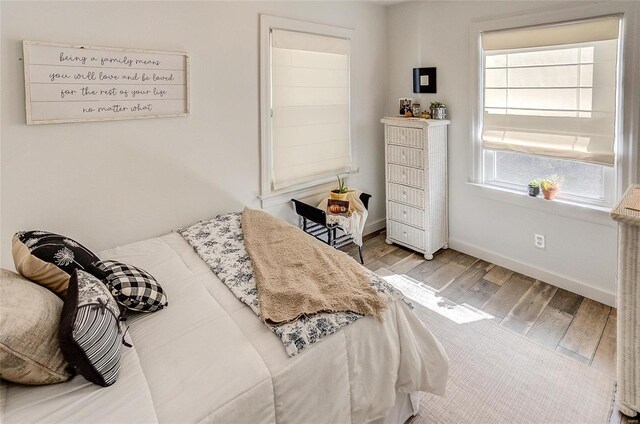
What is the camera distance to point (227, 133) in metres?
2.92

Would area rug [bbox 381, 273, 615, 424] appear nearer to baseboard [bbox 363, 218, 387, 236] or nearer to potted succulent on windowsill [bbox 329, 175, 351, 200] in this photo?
potted succulent on windowsill [bbox 329, 175, 351, 200]

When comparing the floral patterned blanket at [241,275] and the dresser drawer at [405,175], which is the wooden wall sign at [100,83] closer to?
the floral patterned blanket at [241,275]

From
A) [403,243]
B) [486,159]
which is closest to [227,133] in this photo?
[403,243]

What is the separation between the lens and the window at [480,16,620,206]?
2.63 m

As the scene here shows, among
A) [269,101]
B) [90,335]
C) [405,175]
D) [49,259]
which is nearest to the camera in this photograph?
[90,335]

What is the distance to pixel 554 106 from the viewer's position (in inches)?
114

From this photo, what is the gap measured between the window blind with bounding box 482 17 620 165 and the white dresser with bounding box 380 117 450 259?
0.46 meters

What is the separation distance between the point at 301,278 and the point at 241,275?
1.12 ft

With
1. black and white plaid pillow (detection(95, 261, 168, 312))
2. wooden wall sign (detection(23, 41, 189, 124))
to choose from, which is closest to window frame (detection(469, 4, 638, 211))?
wooden wall sign (detection(23, 41, 189, 124))

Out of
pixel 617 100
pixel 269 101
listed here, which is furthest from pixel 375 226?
pixel 617 100

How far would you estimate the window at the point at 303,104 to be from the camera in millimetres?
3100

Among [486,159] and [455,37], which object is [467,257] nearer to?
[486,159]

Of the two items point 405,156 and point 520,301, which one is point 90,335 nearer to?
point 520,301

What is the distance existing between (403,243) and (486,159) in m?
1.10
